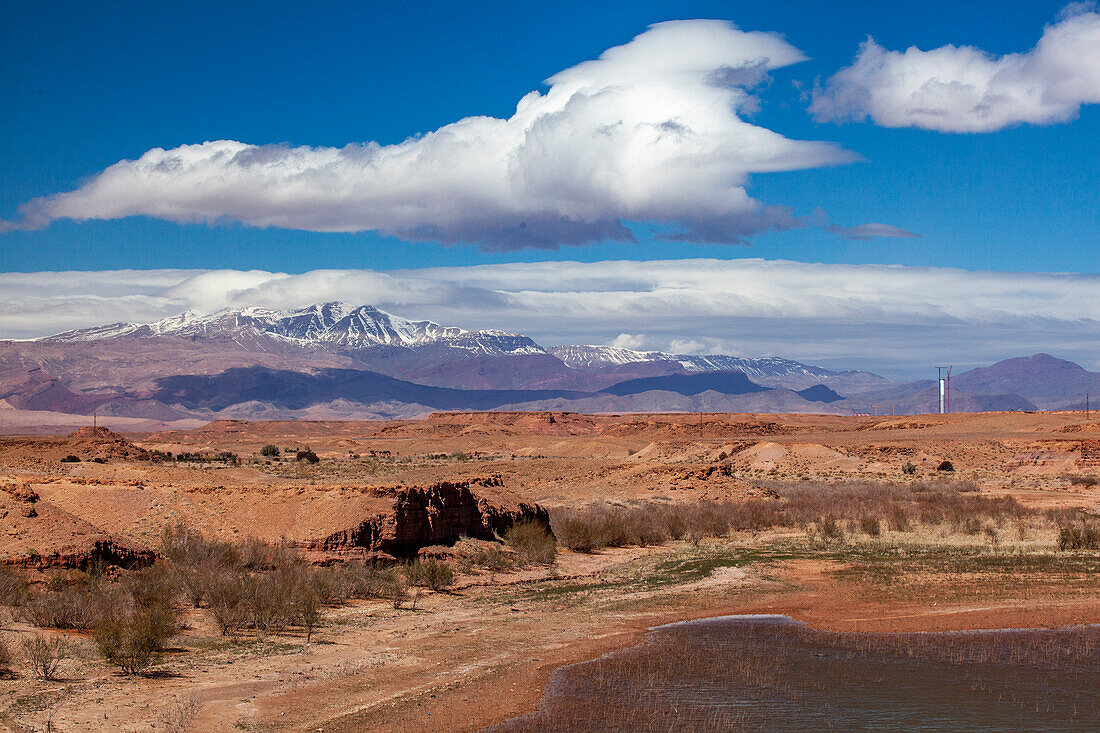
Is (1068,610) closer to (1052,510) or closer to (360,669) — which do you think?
(360,669)

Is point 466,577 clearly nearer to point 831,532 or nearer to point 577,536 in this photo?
point 577,536

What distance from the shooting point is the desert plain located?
1297 centimetres

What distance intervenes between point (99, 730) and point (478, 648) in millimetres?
6477

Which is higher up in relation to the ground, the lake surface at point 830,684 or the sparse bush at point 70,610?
the sparse bush at point 70,610

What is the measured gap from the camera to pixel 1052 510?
37.4 metres

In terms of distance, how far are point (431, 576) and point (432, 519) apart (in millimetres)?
2948

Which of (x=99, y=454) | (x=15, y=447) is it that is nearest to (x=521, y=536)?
(x=99, y=454)

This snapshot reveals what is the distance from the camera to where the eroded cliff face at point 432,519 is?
22609mm

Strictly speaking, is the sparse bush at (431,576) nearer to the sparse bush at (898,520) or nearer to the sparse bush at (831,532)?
the sparse bush at (831,532)

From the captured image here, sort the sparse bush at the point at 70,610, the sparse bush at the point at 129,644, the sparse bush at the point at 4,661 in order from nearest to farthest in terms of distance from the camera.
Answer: the sparse bush at the point at 4,661, the sparse bush at the point at 129,644, the sparse bush at the point at 70,610

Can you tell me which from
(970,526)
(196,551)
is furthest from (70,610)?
(970,526)

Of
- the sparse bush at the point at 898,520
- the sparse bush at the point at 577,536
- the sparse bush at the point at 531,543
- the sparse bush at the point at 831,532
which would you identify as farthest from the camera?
the sparse bush at the point at 898,520

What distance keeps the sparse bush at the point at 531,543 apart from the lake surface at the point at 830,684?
330 inches

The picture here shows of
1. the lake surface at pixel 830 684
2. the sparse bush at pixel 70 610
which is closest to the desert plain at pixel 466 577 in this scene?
the sparse bush at pixel 70 610
